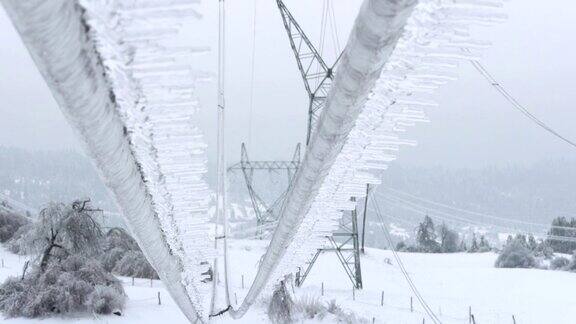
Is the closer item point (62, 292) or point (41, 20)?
point (41, 20)

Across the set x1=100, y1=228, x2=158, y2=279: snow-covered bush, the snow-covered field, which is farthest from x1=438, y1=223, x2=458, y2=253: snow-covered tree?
x1=100, y1=228, x2=158, y2=279: snow-covered bush

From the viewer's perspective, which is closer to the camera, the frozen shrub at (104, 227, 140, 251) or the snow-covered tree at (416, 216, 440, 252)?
the frozen shrub at (104, 227, 140, 251)

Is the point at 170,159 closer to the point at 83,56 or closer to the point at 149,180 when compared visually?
the point at 149,180

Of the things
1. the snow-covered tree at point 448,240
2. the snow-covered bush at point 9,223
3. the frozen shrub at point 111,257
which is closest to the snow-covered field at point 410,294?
the frozen shrub at point 111,257

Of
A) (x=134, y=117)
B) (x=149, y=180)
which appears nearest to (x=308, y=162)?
(x=149, y=180)

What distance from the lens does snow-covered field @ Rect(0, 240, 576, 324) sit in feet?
46.9

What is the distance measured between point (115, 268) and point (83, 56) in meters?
21.3

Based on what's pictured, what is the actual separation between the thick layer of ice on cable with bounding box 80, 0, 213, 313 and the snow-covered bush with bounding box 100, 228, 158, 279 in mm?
18094

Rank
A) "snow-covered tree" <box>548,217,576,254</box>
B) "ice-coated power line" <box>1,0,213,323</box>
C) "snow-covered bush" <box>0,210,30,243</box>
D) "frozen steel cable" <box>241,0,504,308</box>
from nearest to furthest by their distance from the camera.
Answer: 1. "ice-coated power line" <box>1,0,213,323</box>
2. "frozen steel cable" <box>241,0,504,308</box>
3. "snow-covered bush" <box>0,210,30,243</box>
4. "snow-covered tree" <box>548,217,576,254</box>

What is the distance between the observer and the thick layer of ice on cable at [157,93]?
3.31 feet

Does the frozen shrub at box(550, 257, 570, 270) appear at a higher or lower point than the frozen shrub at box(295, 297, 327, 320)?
higher

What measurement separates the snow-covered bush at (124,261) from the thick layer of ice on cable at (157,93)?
59.4ft

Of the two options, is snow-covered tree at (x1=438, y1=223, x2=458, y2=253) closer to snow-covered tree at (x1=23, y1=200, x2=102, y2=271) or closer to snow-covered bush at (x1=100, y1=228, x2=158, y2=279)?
snow-covered bush at (x1=100, y1=228, x2=158, y2=279)

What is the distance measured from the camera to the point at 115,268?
69.2ft
